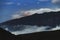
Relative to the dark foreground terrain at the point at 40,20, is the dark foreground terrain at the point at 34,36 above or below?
below

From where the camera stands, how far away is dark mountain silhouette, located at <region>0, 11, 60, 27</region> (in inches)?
46.1

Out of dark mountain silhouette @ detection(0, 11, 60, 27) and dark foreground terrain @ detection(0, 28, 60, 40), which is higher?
dark mountain silhouette @ detection(0, 11, 60, 27)

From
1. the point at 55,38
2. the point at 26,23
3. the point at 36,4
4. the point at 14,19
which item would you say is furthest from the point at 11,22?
the point at 55,38

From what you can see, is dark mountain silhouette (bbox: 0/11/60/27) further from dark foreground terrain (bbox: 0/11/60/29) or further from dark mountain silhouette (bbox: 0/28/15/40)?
dark mountain silhouette (bbox: 0/28/15/40)

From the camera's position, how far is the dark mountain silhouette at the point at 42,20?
1171 millimetres

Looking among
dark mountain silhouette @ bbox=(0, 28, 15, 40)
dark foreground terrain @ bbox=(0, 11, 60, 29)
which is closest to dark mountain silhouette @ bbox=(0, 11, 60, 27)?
dark foreground terrain @ bbox=(0, 11, 60, 29)

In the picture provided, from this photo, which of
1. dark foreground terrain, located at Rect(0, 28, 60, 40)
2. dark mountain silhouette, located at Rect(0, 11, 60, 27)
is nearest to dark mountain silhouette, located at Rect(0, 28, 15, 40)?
dark foreground terrain, located at Rect(0, 28, 60, 40)

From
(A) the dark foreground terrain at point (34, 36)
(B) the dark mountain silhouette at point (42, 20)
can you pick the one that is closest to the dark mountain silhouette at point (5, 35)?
(A) the dark foreground terrain at point (34, 36)

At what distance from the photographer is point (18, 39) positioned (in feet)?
3.93

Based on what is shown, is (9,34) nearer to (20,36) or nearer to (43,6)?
(20,36)

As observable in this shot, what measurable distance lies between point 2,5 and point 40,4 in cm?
35

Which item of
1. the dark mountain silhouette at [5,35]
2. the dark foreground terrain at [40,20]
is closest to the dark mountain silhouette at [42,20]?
the dark foreground terrain at [40,20]

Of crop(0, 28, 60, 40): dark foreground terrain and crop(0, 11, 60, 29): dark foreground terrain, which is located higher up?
crop(0, 11, 60, 29): dark foreground terrain

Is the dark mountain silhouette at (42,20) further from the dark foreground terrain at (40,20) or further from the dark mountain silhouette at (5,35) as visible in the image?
the dark mountain silhouette at (5,35)
